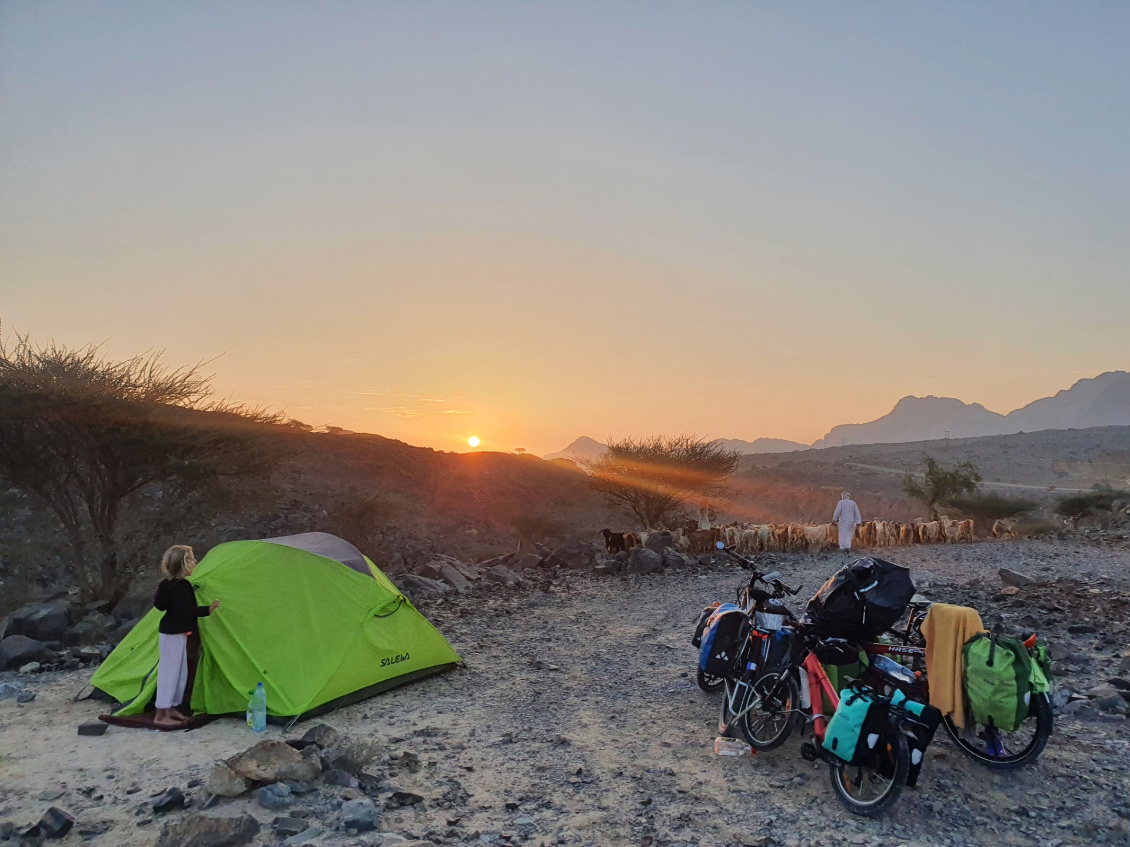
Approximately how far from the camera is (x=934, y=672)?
5.55 m

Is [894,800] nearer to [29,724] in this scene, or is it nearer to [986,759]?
[986,759]

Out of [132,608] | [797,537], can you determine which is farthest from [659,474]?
[132,608]

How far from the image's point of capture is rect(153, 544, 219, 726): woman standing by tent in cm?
720

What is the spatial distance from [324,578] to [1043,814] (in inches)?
258

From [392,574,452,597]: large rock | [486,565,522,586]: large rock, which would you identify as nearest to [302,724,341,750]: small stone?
[392,574,452,597]: large rock

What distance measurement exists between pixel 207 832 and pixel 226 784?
0.75 m

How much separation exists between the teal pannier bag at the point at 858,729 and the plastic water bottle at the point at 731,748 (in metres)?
1.26

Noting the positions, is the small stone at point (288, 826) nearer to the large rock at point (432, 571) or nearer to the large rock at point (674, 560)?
the large rock at point (432, 571)

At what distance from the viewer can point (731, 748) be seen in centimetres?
616

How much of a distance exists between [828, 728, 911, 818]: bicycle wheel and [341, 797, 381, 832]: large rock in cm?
311

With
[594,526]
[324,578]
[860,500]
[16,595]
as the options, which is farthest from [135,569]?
[860,500]

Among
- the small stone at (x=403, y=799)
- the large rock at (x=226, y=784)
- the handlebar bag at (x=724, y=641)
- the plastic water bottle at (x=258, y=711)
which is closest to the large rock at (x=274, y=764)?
the large rock at (x=226, y=784)

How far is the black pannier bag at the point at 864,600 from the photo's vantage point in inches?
225

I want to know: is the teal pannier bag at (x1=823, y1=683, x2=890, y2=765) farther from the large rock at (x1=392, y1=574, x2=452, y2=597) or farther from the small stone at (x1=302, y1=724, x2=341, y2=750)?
the large rock at (x1=392, y1=574, x2=452, y2=597)
